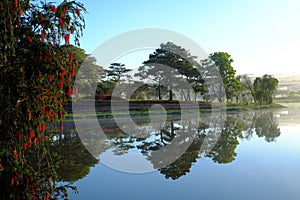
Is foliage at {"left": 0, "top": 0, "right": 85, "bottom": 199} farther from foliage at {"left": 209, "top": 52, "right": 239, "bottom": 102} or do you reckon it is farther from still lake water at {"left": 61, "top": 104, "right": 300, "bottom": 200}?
foliage at {"left": 209, "top": 52, "right": 239, "bottom": 102}

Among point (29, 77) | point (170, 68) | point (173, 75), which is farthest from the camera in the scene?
point (173, 75)

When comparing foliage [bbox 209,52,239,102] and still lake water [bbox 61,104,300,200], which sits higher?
foliage [bbox 209,52,239,102]

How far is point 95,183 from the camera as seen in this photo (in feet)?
14.2

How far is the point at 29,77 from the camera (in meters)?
1.99

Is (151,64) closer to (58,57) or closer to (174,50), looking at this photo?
(174,50)

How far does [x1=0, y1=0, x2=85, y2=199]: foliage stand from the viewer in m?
1.89

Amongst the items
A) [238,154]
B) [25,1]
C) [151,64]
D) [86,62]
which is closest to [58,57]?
[25,1]

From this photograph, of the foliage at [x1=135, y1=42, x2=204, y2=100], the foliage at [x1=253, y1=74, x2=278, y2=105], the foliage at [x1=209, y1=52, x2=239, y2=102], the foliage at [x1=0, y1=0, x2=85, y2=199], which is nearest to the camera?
the foliage at [x1=0, y1=0, x2=85, y2=199]

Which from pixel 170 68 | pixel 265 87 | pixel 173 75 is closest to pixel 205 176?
pixel 170 68

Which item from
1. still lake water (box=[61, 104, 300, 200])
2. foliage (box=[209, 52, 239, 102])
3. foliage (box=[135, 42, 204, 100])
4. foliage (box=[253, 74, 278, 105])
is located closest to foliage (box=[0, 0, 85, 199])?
still lake water (box=[61, 104, 300, 200])

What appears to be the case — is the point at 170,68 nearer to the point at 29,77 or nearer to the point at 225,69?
the point at 225,69

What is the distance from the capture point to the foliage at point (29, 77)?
1893mm

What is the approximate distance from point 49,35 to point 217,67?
32343mm

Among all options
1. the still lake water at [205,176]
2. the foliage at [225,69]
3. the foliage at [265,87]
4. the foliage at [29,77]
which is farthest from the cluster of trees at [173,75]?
the foliage at [29,77]
